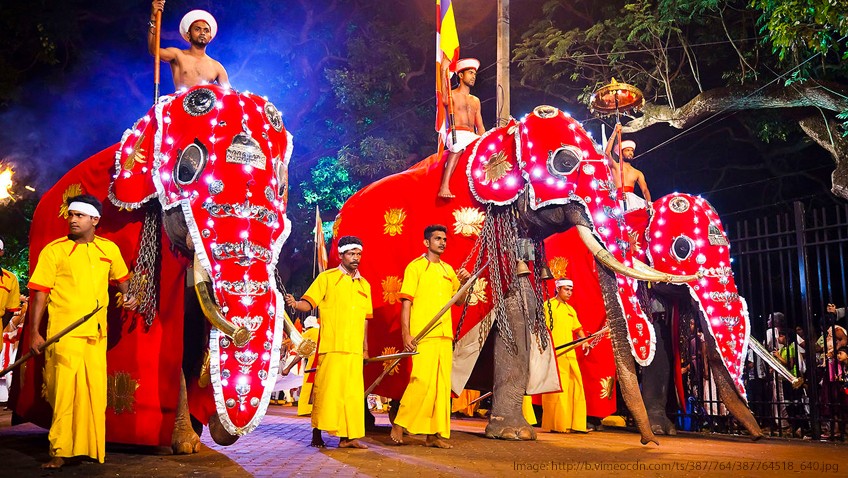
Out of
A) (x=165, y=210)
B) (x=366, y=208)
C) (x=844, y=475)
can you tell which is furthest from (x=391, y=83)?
(x=844, y=475)

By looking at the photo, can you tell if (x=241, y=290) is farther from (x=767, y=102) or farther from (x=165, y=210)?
(x=767, y=102)

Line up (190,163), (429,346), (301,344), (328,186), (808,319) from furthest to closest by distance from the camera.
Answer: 1. (328,186)
2. (808,319)
3. (429,346)
4. (301,344)
5. (190,163)

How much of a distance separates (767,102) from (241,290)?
10.9 meters

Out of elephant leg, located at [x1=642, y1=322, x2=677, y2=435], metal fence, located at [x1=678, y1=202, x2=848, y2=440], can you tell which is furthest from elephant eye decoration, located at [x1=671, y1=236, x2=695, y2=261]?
metal fence, located at [x1=678, y1=202, x2=848, y2=440]

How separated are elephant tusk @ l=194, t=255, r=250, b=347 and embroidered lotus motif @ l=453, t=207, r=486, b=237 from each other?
11.0 ft

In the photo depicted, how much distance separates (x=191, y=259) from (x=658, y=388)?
6362 mm

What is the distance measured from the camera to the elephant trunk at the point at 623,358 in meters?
7.32

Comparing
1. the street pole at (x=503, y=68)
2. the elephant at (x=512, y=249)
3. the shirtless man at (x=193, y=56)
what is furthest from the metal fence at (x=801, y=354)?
the shirtless man at (x=193, y=56)

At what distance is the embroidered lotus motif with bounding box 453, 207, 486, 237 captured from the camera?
8.93 m

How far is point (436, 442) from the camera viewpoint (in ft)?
26.0

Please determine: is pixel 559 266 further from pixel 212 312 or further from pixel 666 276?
pixel 212 312

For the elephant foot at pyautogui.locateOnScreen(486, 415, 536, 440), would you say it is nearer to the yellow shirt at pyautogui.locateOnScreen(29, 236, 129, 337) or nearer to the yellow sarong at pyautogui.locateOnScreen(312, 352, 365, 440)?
the yellow sarong at pyautogui.locateOnScreen(312, 352, 365, 440)

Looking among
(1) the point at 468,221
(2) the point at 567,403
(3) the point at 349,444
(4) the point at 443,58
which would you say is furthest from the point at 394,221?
(2) the point at 567,403

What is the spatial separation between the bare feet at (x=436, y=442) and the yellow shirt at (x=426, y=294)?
93 cm
